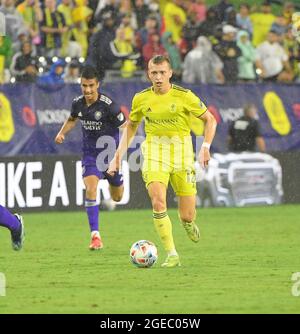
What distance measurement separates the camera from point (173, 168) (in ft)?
41.9

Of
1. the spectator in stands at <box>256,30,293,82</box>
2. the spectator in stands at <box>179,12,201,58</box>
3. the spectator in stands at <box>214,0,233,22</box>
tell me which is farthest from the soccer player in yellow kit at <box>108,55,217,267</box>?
the spectator in stands at <box>214,0,233,22</box>

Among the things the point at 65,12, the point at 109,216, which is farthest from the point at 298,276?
the point at 65,12

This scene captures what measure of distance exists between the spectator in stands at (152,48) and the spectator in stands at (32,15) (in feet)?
6.91

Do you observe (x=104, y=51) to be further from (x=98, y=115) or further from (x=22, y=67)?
(x=98, y=115)

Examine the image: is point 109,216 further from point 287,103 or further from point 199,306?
point 199,306

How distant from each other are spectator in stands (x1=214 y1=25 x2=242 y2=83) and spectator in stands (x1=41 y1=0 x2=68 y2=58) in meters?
3.13

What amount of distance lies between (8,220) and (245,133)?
31.2 ft

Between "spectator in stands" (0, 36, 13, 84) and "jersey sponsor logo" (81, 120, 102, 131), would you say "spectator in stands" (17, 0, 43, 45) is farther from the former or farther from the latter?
"jersey sponsor logo" (81, 120, 102, 131)

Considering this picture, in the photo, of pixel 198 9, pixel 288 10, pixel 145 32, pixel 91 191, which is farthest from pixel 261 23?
pixel 91 191

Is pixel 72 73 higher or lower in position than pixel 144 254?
higher

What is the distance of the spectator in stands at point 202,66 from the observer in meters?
22.6

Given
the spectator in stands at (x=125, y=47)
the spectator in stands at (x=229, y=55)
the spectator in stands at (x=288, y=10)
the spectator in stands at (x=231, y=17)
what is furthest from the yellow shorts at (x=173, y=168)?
the spectator in stands at (x=288, y=10)

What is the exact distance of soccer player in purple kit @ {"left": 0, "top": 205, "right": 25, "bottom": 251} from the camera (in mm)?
13000

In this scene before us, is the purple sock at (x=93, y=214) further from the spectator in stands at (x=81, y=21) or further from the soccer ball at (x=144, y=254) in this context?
the spectator in stands at (x=81, y=21)
